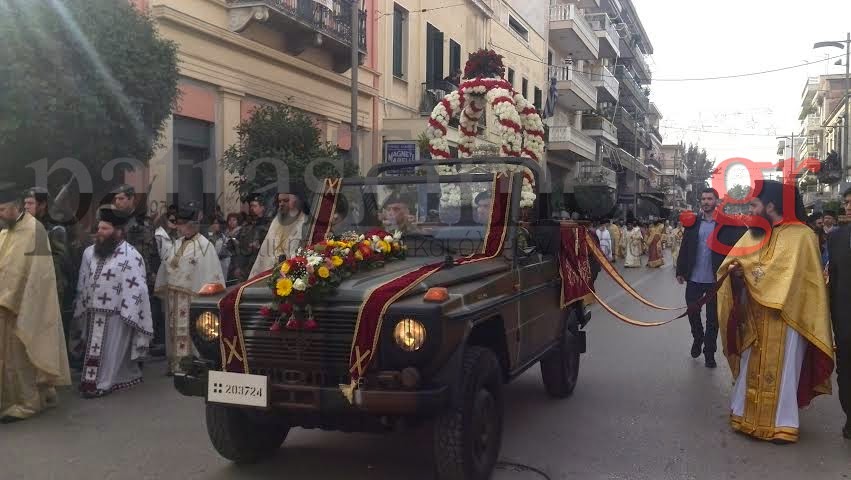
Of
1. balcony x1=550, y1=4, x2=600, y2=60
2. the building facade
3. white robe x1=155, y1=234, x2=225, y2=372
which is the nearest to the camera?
white robe x1=155, y1=234, x2=225, y2=372

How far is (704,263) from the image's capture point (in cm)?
877

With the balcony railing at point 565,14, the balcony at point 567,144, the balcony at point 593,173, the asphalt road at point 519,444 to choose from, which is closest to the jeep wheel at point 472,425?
the asphalt road at point 519,444

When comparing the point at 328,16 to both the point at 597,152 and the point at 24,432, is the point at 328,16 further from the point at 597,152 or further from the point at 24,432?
the point at 597,152

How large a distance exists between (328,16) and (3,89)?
9956mm

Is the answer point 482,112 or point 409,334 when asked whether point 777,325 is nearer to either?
point 409,334

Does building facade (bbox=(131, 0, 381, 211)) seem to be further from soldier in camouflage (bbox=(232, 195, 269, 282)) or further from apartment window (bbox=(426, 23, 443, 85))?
apartment window (bbox=(426, 23, 443, 85))

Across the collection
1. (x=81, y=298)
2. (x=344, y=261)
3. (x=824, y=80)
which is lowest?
(x=81, y=298)

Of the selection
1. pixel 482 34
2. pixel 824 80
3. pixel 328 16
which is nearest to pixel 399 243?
pixel 328 16

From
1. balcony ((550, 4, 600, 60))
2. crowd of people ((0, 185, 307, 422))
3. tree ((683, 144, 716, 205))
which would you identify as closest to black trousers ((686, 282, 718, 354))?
crowd of people ((0, 185, 307, 422))

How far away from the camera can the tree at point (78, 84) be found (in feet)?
27.0

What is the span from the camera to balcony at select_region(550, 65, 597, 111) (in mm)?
35844

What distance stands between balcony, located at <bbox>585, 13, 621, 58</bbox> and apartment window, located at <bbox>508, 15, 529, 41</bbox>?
10.6m

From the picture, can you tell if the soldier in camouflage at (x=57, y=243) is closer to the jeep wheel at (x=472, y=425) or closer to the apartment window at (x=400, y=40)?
the jeep wheel at (x=472, y=425)

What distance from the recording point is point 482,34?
2770 cm
